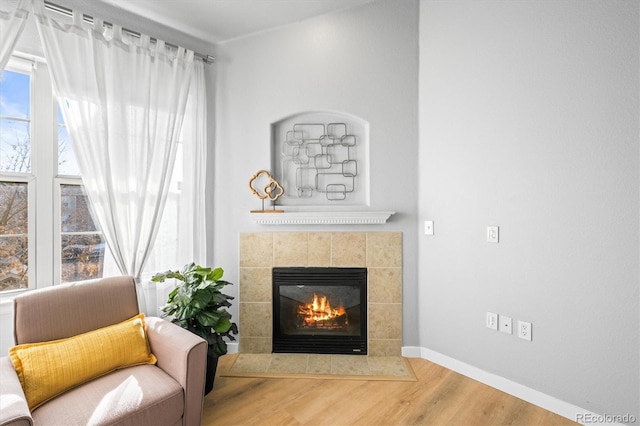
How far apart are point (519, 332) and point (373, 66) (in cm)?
226

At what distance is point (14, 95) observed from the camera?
1.95 metres

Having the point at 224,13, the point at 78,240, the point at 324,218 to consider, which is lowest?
the point at 78,240

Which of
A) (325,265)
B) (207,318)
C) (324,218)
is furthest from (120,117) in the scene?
(325,265)

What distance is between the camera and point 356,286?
2.62 metres

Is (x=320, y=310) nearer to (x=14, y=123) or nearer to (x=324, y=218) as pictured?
(x=324, y=218)

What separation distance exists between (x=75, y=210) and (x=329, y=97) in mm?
2095

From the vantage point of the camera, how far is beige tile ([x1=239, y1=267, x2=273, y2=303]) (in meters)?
2.64

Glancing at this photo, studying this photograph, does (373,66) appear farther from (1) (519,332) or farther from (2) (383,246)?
(1) (519,332)

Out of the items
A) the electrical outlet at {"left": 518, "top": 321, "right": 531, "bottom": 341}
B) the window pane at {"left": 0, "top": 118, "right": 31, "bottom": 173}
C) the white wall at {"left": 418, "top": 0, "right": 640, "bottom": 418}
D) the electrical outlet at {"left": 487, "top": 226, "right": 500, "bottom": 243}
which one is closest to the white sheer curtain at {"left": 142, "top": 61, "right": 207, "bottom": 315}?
the window pane at {"left": 0, "top": 118, "right": 31, "bottom": 173}

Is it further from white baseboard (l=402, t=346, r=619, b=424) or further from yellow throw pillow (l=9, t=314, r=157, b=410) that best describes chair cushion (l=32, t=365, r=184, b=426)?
white baseboard (l=402, t=346, r=619, b=424)

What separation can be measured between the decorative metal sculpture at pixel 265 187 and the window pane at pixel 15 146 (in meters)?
1.45

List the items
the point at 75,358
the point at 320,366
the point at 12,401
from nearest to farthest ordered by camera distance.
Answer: the point at 12,401 < the point at 75,358 < the point at 320,366

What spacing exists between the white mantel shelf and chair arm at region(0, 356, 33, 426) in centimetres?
161

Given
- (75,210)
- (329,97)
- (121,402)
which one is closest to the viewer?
(121,402)
